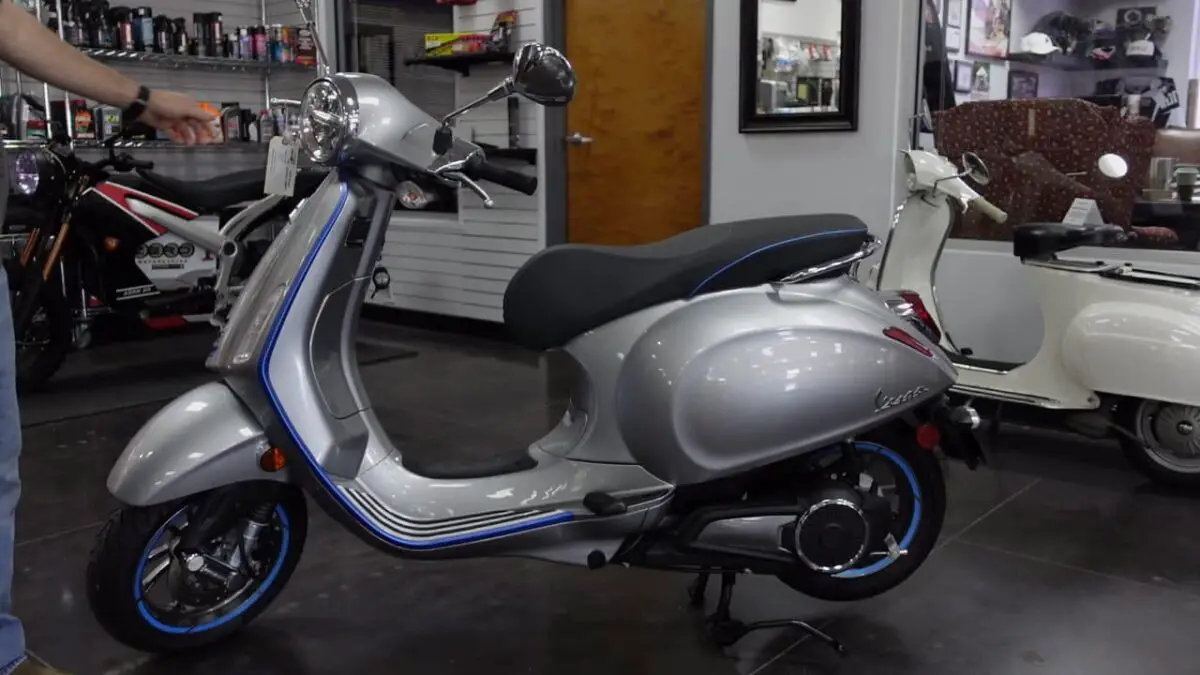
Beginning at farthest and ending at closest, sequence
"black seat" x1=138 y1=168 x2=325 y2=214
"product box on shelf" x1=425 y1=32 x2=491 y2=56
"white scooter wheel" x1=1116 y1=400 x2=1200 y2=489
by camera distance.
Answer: "product box on shelf" x1=425 y1=32 x2=491 y2=56 → "black seat" x1=138 y1=168 x2=325 y2=214 → "white scooter wheel" x1=1116 y1=400 x2=1200 y2=489

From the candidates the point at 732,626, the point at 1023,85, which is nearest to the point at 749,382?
the point at 732,626

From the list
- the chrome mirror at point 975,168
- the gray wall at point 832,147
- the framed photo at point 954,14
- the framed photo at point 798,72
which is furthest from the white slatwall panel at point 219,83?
the chrome mirror at point 975,168

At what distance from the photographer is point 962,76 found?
13.8 feet

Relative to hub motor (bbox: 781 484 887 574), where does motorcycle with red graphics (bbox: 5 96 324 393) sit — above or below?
above

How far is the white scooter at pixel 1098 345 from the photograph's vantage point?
10.0 feet

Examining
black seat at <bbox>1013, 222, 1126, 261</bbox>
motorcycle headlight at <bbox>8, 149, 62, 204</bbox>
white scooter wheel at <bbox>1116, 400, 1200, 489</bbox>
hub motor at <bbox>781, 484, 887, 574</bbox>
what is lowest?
white scooter wheel at <bbox>1116, 400, 1200, 489</bbox>

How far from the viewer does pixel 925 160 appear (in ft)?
12.3

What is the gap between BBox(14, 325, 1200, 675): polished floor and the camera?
215cm

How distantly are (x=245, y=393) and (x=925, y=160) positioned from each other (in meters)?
2.61

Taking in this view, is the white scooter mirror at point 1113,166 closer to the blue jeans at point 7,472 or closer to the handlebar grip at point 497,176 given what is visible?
the handlebar grip at point 497,176

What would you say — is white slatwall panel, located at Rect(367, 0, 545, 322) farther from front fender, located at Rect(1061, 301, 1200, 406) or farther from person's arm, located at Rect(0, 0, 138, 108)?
person's arm, located at Rect(0, 0, 138, 108)

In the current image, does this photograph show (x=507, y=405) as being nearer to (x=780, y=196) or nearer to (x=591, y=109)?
(x=780, y=196)

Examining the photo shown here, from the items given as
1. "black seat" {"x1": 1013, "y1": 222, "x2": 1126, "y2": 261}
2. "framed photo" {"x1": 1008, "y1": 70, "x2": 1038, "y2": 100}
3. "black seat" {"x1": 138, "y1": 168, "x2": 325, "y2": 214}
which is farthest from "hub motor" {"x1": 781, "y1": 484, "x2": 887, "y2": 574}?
"black seat" {"x1": 138, "y1": 168, "x2": 325, "y2": 214}

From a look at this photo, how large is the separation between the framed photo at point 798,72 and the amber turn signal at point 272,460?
9.93 ft
